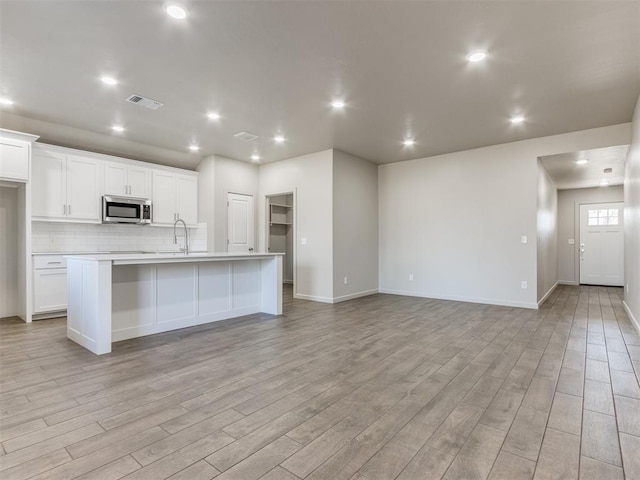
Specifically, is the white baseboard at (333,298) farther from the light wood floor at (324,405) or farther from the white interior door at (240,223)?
the light wood floor at (324,405)

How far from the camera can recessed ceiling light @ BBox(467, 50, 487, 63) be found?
3.01 meters

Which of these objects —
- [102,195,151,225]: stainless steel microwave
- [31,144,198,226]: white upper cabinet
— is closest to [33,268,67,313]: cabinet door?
[31,144,198,226]: white upper cabinet

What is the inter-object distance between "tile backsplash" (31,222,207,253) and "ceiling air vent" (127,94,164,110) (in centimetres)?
263

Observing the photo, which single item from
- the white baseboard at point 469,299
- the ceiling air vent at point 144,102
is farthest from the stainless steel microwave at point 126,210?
the white baseboard at point 469,299

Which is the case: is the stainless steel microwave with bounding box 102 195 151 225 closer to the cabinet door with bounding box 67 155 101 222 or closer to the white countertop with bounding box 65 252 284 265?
the cabinet door with bounding box 67 155 101 222

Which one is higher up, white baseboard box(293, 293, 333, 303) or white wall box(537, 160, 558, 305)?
white wall box(537, 160, 558, 305)

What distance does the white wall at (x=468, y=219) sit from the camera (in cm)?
554

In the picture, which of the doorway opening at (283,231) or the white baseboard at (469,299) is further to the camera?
the doorway opening at (283,231)

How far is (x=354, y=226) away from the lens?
6.64 m

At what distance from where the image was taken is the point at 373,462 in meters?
1.68

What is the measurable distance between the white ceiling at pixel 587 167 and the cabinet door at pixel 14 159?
7.82 metres

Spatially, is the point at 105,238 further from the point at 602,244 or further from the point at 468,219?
the point at 602,244

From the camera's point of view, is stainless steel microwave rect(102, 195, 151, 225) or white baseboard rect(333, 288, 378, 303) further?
white baseboard rect(333, 288, 378, 303)

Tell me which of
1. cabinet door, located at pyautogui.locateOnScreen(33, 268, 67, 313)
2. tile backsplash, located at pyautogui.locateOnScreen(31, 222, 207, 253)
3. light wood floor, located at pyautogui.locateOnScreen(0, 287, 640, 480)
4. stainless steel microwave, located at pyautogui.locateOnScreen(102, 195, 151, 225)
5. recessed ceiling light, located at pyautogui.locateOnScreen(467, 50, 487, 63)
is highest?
recessed ceiling light, located at pyautogui.locateOnScreen(467, 50, 487, 63)
